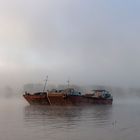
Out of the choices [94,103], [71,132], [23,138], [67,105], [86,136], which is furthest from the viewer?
[94,103]

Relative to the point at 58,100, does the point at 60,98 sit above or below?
above

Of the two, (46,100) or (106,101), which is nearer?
(46,100)

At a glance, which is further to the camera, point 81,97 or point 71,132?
point 81,97

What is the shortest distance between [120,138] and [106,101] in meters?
82.9

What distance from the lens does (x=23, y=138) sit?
3366 cm

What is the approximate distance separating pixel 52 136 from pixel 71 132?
4021 millimetres

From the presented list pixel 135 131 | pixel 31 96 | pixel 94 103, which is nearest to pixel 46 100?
pixel 31 96

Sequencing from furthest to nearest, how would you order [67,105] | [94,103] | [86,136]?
[94,103]
[67,105]
[86,136]

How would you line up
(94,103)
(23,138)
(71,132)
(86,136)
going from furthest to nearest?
1. (94,103)
2. (71,132)
3. (86,136)
4. (23,138)

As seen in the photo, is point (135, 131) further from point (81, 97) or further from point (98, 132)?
point (81, 97)

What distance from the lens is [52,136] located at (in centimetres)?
3497

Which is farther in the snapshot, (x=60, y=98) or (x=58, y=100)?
(x=58, y=100)

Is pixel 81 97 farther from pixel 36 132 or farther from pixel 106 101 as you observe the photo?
pixel 36 132

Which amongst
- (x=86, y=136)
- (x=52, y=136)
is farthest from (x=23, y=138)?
(x=86, y=136)
